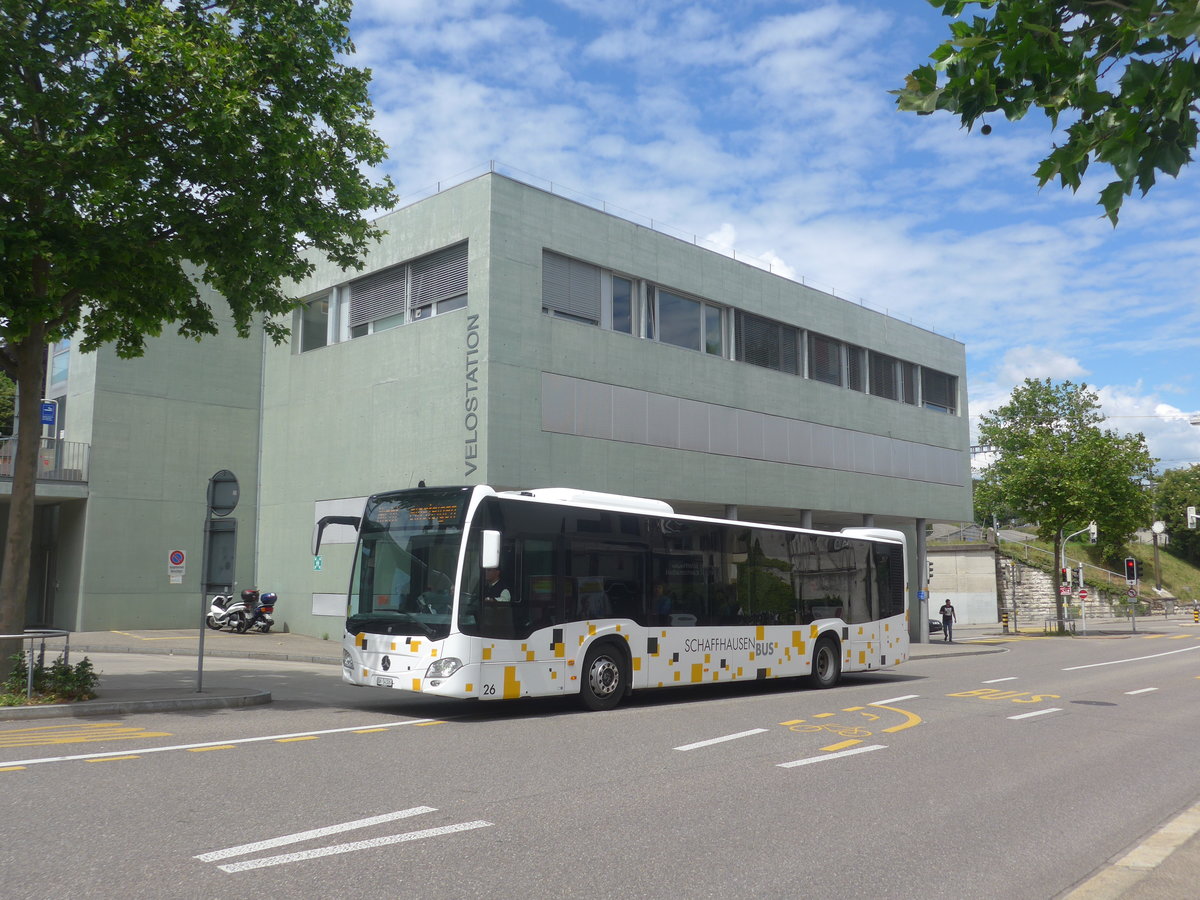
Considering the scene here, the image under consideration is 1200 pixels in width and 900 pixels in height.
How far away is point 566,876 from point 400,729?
21.0 feet

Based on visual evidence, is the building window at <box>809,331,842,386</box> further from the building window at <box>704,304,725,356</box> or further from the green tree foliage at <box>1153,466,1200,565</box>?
the green tree foliage at <box>1153,466,1200,565</box>

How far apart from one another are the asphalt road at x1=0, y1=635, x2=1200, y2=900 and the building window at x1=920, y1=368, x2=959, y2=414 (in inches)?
998

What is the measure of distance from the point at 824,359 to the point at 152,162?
24.3m

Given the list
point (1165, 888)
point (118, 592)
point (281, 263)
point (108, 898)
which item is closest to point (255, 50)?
point (281, 263)

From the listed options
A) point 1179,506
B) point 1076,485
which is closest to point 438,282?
point 1076,485

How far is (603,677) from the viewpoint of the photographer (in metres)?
13.9

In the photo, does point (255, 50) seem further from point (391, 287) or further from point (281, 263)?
point (391, 287)

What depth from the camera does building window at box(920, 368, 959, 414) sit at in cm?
3884

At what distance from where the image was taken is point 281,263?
47.6 feet

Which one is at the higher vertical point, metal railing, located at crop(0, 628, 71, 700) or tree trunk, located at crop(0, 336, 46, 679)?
tree trunk, located at crop(0, 336, 46, 679)

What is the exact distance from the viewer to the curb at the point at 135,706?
466 inches

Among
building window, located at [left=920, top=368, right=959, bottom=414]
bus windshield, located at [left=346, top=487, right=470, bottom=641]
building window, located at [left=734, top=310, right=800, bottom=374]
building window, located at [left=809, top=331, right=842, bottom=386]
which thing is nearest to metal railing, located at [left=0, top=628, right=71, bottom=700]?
bus windshield, located at [left=346, top=487, right=470, bottom=641]

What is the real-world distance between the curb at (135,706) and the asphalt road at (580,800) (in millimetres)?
328

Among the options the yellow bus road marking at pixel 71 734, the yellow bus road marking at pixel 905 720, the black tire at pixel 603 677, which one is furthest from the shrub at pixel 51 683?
the yellow bus road marking at pixel 905 720
